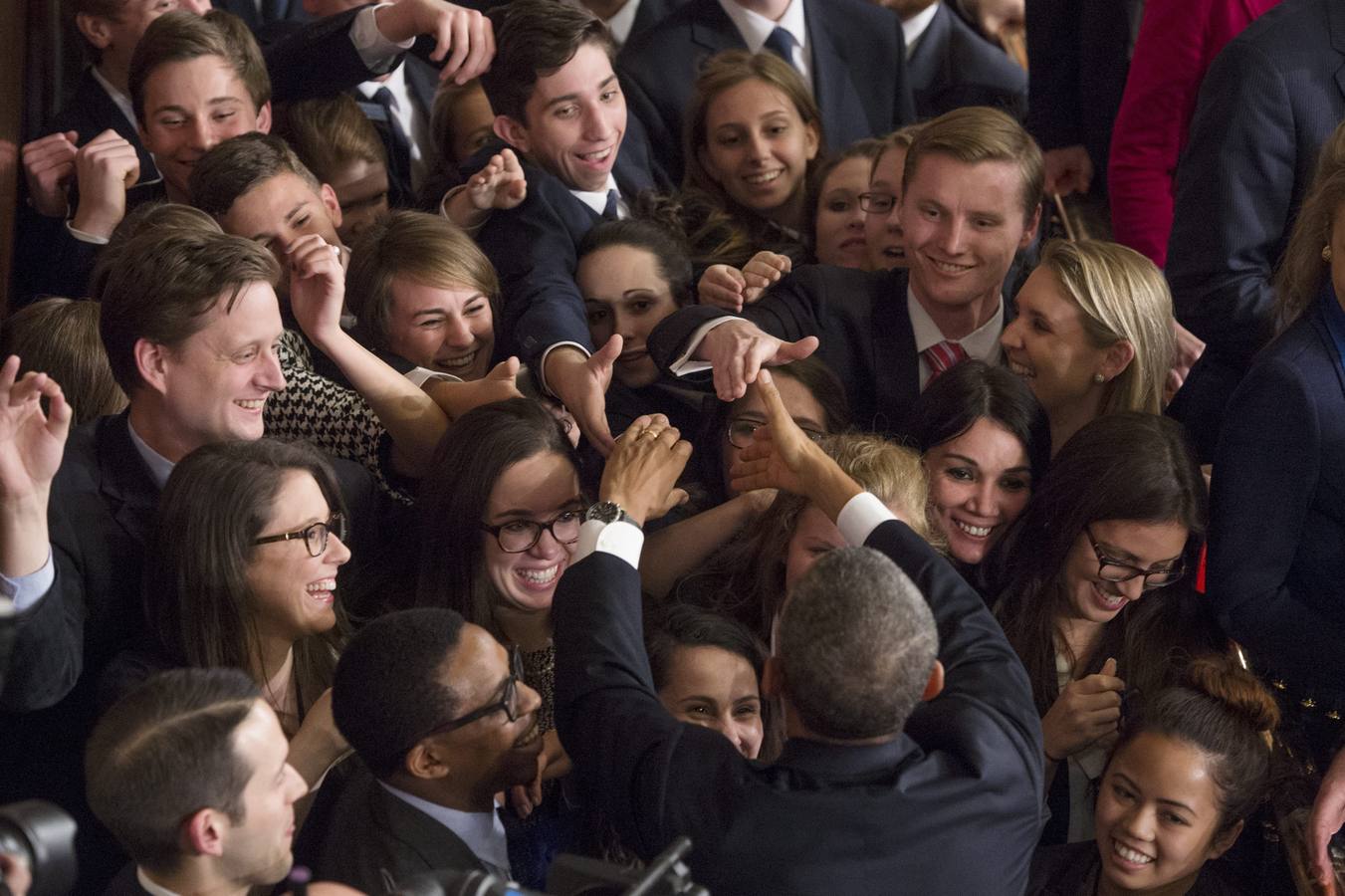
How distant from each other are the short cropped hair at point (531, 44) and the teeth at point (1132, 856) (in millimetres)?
1919

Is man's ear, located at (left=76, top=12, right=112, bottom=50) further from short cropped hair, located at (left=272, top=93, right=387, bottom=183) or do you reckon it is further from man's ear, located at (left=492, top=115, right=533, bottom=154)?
man's ear, located at (left=492, top=115, right=533, bottom=154)

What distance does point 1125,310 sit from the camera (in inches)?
128

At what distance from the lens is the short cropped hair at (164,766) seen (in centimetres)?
198

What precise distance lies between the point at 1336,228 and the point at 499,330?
1.51 m

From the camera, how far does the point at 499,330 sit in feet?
11.3

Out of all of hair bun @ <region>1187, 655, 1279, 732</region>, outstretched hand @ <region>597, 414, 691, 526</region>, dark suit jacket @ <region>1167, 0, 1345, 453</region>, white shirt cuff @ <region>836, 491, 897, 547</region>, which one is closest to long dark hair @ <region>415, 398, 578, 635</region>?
outstretched hand @ <region>597, 414, 691, 526</region>

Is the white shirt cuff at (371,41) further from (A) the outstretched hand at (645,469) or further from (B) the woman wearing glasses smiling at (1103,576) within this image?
(B) the woman wearing glasses smiling at (1103,576)

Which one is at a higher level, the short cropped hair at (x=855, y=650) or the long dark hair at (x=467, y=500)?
the short cropped hair at (x=855, y=650)

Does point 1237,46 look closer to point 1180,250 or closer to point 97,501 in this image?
point 1180,250

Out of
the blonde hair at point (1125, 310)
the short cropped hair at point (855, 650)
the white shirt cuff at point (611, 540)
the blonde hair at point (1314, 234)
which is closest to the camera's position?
the short cropped hair at point (855, 650)

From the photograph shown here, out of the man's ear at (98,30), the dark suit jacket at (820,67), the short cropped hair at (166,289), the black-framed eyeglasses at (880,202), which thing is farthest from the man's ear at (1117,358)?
the man's ear at (98,30)

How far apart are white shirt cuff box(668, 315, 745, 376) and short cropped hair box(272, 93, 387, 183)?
1.08 m

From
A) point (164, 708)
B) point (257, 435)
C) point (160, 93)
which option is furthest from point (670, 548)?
point (160, 93)

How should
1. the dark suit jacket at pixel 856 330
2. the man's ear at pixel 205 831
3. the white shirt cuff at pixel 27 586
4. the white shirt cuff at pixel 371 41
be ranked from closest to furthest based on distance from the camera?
1. the man's ear at pixel 205 831
2. the white shirt cuff at pixel 27 586
3. the dark suit jacket at pixel 856 330
4. the white shirt cuff at pixel 371 41
